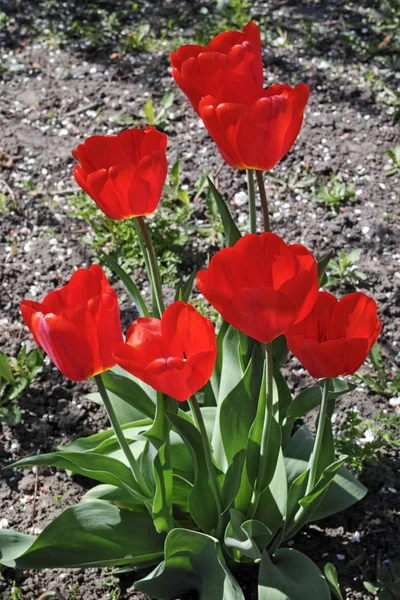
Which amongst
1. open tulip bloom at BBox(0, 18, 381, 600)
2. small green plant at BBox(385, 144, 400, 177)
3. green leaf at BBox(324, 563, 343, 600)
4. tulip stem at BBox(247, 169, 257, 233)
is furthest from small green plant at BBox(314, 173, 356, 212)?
green leaf at BBox(324, 563, 343, 600)

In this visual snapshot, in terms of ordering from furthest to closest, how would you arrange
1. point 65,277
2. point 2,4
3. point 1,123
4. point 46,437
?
point 2,4 < point 1,123 < point 65,277 < point 46,437

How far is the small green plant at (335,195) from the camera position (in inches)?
123

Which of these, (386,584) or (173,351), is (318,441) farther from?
(386,584)

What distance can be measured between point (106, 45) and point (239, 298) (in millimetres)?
3520

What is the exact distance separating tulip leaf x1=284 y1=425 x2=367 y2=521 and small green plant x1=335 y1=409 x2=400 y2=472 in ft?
0.40

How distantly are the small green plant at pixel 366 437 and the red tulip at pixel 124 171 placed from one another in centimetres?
98

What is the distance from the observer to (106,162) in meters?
1.54

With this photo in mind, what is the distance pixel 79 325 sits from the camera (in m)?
1.29

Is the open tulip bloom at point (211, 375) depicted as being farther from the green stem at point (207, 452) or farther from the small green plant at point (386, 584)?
the small green plant at point (386, 584)

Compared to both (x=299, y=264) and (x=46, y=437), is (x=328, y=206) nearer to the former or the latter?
(x=46, y=437)

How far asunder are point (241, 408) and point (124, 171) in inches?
24.4

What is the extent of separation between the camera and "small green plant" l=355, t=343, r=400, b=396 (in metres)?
2.39

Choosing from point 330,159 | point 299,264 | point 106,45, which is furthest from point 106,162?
point 106,45

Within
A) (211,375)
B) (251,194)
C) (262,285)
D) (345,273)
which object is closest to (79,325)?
(262,285)
